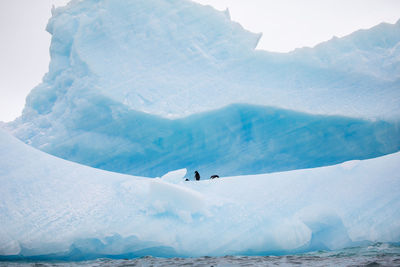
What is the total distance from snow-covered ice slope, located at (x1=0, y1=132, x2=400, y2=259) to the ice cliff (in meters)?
4.31

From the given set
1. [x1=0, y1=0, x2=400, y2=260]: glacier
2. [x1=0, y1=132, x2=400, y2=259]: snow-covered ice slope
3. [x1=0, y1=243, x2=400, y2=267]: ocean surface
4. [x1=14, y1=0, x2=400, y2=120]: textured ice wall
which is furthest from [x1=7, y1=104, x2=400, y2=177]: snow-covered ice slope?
[x1=0, y1=243, x2=400, y2=267]: ocean surface

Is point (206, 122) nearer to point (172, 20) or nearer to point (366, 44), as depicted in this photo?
point (172, 20)

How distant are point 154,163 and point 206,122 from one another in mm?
1648

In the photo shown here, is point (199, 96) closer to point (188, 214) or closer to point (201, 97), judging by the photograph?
point (201, 97)

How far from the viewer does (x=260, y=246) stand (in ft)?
10.5

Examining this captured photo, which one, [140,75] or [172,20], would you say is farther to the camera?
[172,20]

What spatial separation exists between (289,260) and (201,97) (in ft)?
18.5

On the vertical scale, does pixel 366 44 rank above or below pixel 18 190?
above

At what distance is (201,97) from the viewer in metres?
8.17

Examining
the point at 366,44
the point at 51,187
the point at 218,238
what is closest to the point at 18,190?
the point at 51,187

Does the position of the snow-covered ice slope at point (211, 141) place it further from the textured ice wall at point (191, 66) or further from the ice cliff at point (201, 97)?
the textured ice wall at point (191, 66)

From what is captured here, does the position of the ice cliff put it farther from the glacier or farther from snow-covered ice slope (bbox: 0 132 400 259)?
snow-covered ice slope (bbox: 0 132 400 259)

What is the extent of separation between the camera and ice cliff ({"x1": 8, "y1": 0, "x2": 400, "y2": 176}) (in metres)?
8.00

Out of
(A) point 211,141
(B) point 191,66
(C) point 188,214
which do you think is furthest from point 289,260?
(B) point 191,66
